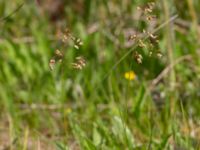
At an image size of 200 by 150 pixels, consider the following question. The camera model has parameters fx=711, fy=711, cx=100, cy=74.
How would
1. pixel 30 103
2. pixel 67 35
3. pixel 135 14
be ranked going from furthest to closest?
pixel 135 14 → pixel 30 103 → pixel 67 35

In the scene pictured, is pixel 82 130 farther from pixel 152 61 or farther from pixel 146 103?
pixel 152 61

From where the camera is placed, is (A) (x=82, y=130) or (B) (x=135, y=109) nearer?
(A) (x=82, y=130)

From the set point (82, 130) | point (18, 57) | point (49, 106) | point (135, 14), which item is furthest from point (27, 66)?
point (82, 130)

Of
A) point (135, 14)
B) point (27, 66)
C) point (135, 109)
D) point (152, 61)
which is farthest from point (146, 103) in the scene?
point (135, 14)

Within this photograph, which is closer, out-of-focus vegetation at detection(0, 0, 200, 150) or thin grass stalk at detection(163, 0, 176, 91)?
out-of-focus vegetation at detection(0, 0, 200, 150)

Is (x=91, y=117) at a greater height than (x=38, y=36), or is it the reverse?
(x=38, y=36)

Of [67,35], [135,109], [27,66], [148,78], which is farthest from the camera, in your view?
[27,66]

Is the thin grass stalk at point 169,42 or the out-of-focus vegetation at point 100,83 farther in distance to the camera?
the thin grass stalk at point 169,42

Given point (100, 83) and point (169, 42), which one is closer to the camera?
point (100, 83)
